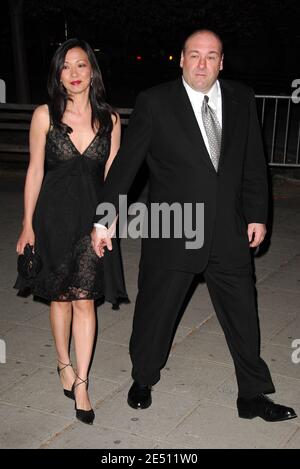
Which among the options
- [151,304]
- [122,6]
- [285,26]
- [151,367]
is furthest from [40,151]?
[285,26]

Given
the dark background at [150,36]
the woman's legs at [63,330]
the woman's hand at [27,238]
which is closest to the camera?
the woman's hand at [27,238]

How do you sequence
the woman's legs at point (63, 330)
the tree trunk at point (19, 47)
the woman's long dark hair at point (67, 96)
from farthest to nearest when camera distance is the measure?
the tree trunk at point (19, 47), the woman's legs at point (63, 330), the woman's long dark hair at point (67, 96)

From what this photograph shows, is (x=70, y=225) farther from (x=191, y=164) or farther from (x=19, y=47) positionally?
(x=19, y=47)

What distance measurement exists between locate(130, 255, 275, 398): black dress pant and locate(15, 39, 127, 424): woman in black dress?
0.20 metres

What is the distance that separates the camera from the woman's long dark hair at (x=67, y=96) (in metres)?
3.73

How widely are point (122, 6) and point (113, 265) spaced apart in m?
14.4

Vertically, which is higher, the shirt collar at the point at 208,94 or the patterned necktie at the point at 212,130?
the shirt collar at the point at 208,94

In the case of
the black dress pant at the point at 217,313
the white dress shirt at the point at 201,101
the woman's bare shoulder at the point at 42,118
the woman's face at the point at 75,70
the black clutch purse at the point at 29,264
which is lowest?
the black dress pant at the point at 217,313

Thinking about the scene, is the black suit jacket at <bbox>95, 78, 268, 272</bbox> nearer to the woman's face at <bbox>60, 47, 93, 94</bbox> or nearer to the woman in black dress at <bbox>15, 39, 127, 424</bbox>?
the woman in black dress at <bbox>15, 39, 127, 424</bbox>

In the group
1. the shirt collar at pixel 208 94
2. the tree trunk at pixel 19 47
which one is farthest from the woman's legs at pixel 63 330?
the tree trunk at pixel 19 47

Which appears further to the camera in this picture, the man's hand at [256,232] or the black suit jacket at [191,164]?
the man's hand at [256,232]

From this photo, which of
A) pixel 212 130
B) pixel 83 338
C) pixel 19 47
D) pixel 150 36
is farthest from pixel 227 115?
pixel 150 36

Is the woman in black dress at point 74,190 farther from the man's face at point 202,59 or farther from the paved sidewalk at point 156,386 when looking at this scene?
the man's face at point 202,59

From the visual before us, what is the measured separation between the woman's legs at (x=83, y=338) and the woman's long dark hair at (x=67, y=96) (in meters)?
0.98
